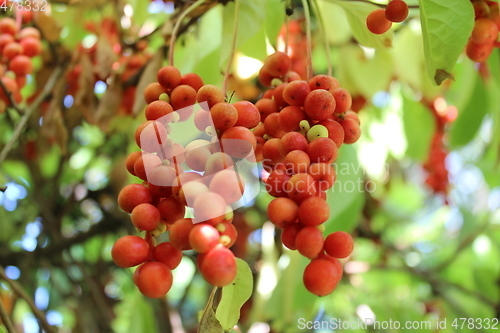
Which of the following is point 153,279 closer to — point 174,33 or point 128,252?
point 128,252

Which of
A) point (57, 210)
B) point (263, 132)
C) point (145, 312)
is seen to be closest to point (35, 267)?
point (57, 210)

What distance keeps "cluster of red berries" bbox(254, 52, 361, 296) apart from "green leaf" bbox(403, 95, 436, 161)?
0.66 metres

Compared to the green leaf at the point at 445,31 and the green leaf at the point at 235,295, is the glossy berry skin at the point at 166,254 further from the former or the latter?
the green leaf at the point at 445,31

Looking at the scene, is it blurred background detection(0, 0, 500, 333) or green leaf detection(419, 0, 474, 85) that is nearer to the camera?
green leaf detection(419, 0, 474, 85)

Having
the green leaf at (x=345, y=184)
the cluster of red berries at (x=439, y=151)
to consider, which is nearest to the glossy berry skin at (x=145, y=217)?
the green leaf at (x=345, y=184)

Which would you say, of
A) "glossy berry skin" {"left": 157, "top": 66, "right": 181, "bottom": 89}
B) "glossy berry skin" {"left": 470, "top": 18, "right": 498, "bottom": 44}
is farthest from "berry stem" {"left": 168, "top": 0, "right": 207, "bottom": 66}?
"glossy berry skin" {"left": 470, "top": 18, "right": 498, "bottom": 44}

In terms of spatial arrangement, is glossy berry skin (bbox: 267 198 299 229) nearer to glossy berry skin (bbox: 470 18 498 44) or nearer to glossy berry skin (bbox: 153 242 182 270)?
glossy berry skin (bbox: 153 242 182 270)

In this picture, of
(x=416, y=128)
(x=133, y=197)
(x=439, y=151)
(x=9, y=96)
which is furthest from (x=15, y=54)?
(x=439, y=151)

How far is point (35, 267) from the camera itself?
43.4 inches

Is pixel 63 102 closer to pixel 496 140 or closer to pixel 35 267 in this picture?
pixel 35 267

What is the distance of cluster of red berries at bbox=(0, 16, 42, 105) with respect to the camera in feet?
2.36

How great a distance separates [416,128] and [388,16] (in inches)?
26.3

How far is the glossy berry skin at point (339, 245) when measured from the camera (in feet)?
1.23

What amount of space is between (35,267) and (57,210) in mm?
192
